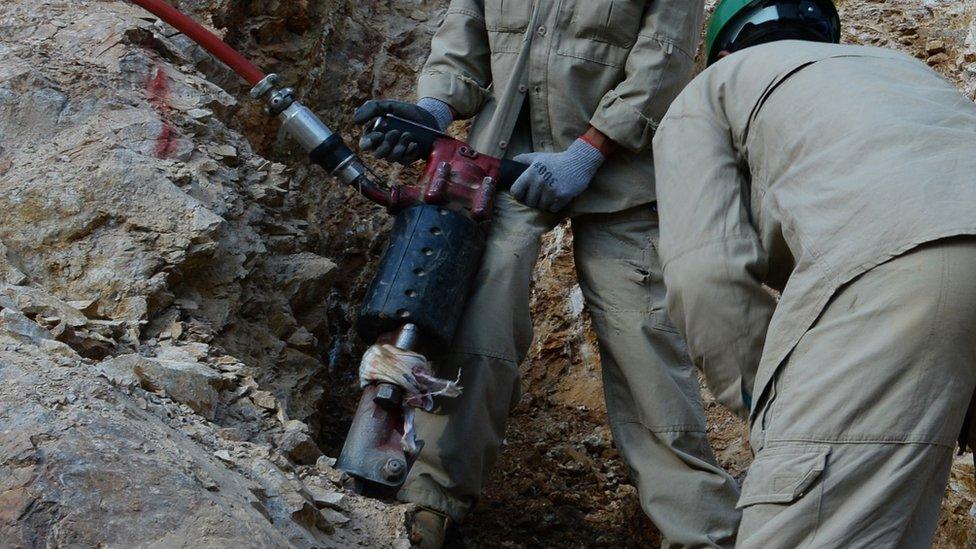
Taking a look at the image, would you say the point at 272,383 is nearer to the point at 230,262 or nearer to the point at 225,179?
the point at 230,262

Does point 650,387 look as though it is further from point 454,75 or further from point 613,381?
point 454,75

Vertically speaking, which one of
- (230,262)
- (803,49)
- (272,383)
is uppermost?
(803,49)

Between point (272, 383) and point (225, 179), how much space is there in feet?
2.04

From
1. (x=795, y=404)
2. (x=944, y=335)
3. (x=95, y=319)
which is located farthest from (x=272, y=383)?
(x=944, y=335)

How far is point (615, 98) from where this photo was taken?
3.20 metres

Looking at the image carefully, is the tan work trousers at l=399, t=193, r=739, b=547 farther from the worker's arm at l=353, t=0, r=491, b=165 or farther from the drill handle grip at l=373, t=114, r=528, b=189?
the worker's arm at l=353, t=0, r=491, b=165

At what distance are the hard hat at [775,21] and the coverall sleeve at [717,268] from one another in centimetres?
40

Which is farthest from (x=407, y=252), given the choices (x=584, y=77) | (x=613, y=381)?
(x=584, y=77)

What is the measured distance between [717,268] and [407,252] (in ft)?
3.20

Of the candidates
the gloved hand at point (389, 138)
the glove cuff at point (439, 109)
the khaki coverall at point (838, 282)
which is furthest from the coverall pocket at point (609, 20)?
the khaki coverall at point (838, 282)

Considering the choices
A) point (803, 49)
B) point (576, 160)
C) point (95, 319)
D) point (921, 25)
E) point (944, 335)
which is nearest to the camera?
point (944, 335)

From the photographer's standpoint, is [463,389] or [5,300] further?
[463,389]

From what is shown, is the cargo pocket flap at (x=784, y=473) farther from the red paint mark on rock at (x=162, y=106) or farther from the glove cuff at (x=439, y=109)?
the red paint mark on rock at (x=162, y=106)

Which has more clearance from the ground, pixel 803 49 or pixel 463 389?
pixel 803 49
